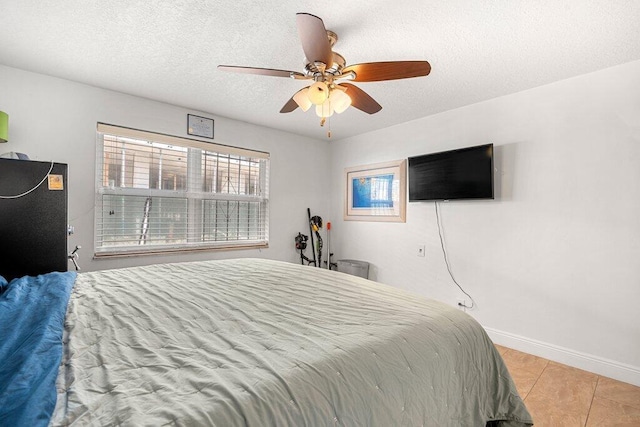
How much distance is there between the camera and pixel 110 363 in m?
0.79

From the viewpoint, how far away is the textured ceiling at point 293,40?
1.61 metres

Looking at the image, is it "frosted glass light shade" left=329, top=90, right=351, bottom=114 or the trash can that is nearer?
"frosted glass light shade" left=329, top=90, right=351, bottom=114

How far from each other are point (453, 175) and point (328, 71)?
6.09 feet

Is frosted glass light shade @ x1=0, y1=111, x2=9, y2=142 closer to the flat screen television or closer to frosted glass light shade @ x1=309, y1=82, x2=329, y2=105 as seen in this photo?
frosted glass light shade @ x1=309, y1=82, x2=329, y2=105

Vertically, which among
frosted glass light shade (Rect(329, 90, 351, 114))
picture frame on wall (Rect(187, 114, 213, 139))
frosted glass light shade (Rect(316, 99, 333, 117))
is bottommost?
frosted glass light shade (Rect(316, 99, 333, 117))

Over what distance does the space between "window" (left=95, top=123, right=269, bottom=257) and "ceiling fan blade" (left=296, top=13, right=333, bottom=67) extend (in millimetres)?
2127

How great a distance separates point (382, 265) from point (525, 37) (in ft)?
8.80

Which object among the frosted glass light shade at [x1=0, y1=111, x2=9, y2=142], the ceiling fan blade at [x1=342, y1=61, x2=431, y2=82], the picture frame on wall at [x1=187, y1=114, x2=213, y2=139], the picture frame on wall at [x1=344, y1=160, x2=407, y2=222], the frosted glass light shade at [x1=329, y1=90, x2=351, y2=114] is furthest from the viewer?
the picture frame on wall at [x1=344, y1=160, x2=407, y2=222]

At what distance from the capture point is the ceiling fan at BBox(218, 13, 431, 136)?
1457 mm

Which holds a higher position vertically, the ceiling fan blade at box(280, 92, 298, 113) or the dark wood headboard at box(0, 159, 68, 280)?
the ceiling fan blade at box(280, 92, 298, 113)

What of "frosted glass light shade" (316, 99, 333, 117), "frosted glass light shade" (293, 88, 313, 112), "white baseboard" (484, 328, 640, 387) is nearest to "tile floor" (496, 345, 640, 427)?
"white baseboard" (484, 328, 640, 387)

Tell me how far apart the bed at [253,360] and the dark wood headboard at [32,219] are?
20.1 inches

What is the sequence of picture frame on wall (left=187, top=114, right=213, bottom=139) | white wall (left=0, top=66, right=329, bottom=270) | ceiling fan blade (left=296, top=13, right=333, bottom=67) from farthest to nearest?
picture frame on wall (left=187, top=114, right=213, bottom=139), white wall (left=0, top=66, right=329, bottom=270), ceiling fan blade (left=296, top=13, right=333, bottom=67)

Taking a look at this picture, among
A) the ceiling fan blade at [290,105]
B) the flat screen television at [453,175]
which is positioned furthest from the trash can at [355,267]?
the ceiling fan blade at [290,105]
